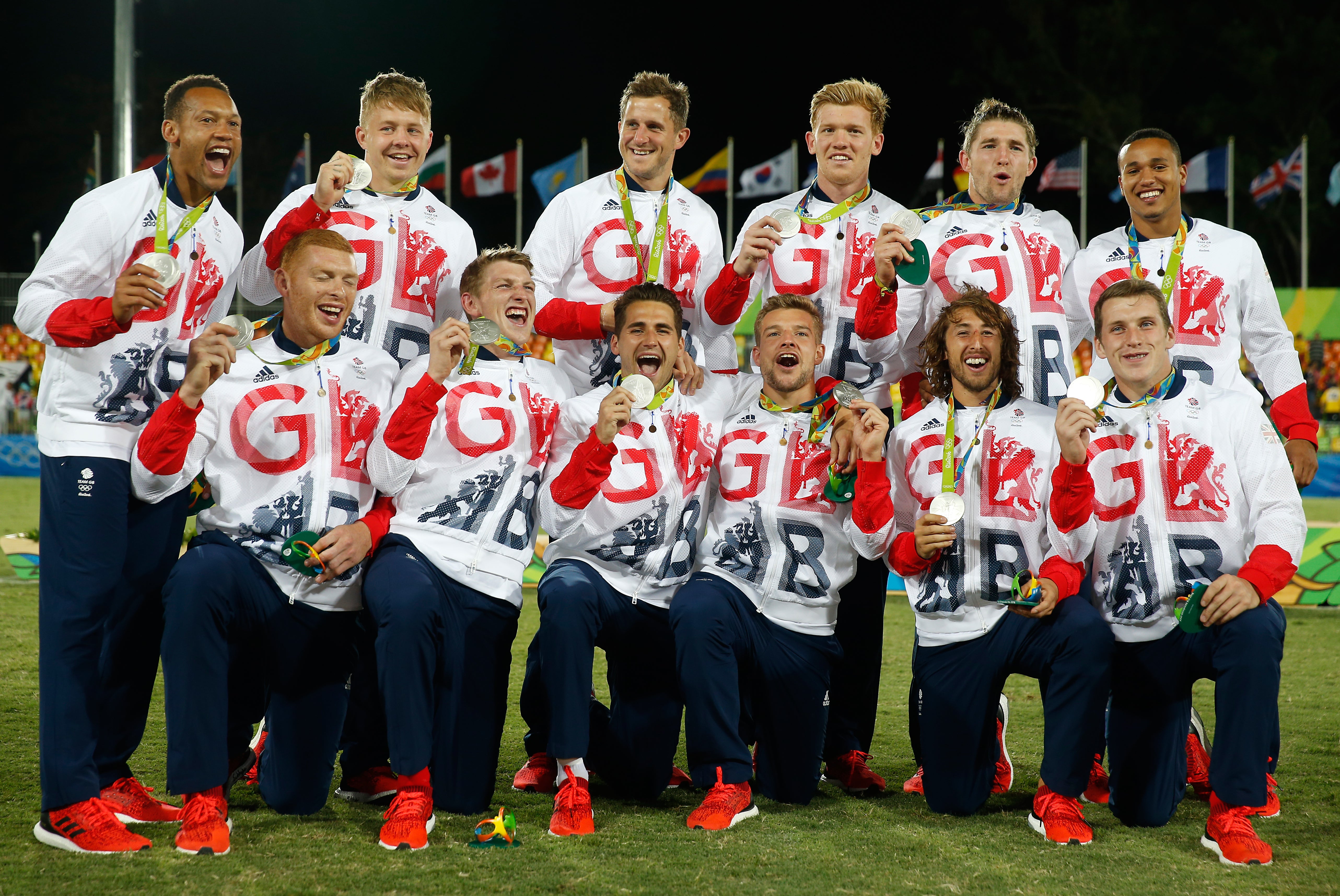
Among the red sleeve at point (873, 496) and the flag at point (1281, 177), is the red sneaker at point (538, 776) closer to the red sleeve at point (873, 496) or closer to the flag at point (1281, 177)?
the red sleeve at point (873, 496)

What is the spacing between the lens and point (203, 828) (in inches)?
149

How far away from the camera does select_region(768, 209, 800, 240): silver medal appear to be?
4.85 meters

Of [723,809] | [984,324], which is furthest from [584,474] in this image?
[984,324]

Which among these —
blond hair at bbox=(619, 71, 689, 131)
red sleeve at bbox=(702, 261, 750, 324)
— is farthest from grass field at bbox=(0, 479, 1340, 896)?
blond hair at bbox=(619, 71, 689, 131)

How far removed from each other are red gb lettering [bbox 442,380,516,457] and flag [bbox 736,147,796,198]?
2453 cm

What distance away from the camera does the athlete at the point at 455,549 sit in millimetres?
4023

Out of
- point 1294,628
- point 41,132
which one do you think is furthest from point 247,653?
point 41,132

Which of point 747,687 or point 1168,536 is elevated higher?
point 1168,536

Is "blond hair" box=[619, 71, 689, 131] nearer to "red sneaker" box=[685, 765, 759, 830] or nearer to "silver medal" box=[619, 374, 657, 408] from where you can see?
"silver medal" box=[619, 374, 657, 408]

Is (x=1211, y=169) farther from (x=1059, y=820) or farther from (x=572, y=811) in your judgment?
(x=572, y=811)

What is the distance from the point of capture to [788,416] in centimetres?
470

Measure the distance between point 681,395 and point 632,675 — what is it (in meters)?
1.12

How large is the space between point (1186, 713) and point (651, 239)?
2.89 meters

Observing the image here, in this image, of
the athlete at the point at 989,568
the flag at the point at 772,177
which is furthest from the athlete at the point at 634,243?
the flag at the point at 772,177
